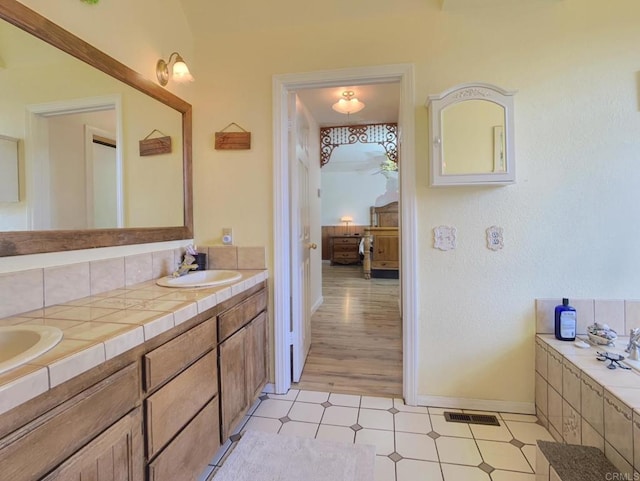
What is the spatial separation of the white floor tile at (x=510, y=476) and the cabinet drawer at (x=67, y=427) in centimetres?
159

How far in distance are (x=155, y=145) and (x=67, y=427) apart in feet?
5.23

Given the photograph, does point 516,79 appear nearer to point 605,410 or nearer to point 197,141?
point 605,410

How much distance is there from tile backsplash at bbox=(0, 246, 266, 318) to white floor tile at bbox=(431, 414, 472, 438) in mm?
1436

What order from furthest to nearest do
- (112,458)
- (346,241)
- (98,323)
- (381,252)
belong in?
(346,241), (381,252), (98,323), (112,458)

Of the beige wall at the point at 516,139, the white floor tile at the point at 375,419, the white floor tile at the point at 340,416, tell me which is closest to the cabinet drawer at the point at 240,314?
the beige wall at the point at 516,139

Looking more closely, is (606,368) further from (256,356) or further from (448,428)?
(256,356)

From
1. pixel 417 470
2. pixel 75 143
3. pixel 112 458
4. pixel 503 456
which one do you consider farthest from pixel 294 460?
pixel 75 143

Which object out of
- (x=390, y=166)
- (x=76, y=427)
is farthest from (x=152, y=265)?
(x=390, y=166)

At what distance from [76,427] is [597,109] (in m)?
2.76

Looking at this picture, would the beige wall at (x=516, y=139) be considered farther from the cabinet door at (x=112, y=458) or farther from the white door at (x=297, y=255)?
the cabinet door at (x=112, y=458)

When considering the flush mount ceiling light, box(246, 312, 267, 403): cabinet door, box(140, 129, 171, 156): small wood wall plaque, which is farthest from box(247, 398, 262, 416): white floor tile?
the flush mount ceiling light

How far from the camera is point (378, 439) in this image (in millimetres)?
1759

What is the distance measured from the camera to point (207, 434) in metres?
1.43

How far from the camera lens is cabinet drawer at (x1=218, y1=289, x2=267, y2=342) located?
159 centimetres
